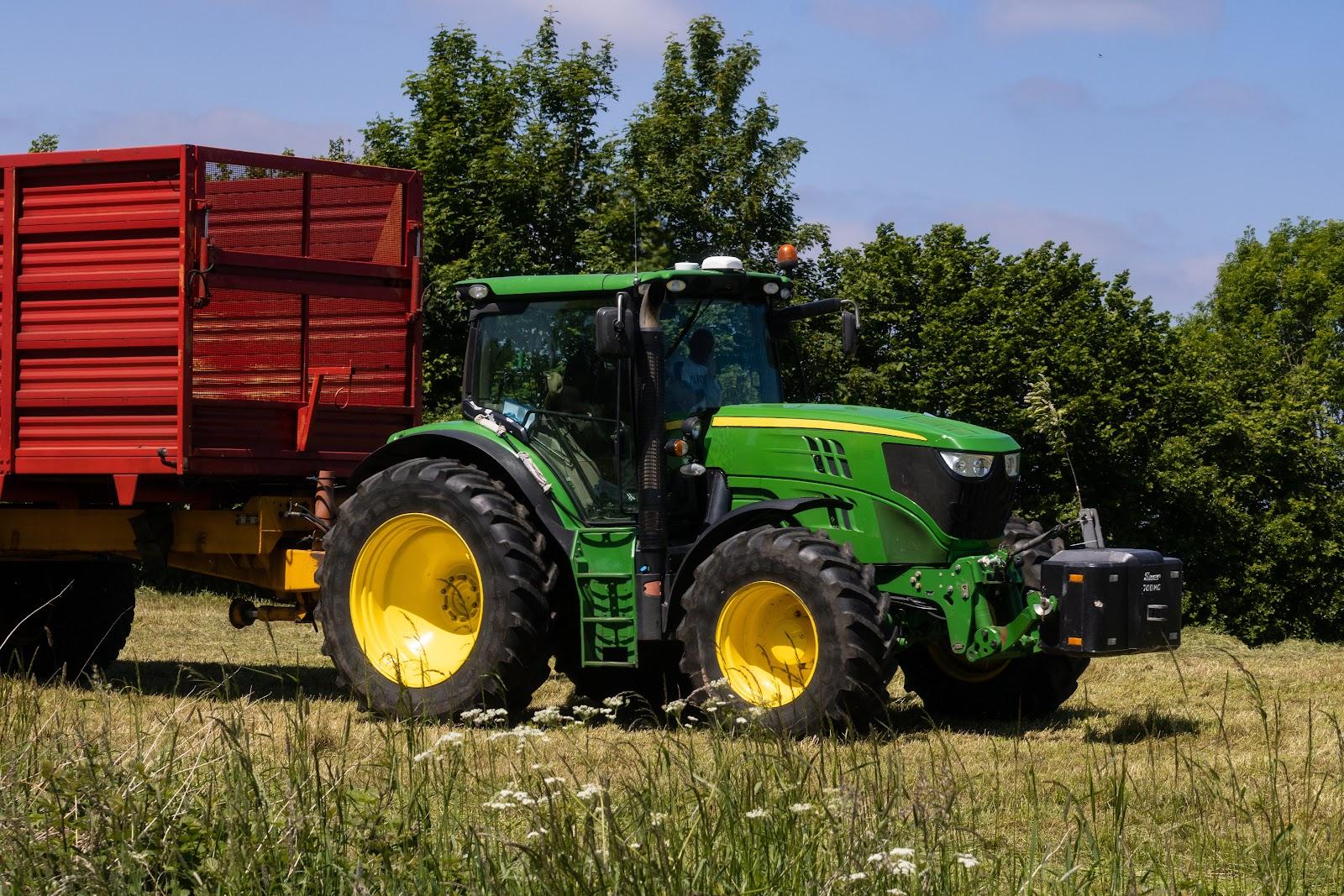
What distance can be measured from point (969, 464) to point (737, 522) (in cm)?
114

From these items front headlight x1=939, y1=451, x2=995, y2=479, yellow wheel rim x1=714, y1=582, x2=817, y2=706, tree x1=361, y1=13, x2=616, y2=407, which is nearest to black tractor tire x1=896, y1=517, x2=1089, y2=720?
front headlight x1=939, y1=451, x2=995, y2=479

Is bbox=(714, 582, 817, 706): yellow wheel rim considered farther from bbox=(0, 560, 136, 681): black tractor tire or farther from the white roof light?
bbox=(0, 560, 136, 681): black tractor tire

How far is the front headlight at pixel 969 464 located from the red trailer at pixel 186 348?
3629mm

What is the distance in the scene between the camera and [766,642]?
7.80m

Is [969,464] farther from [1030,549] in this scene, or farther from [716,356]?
[716,356]

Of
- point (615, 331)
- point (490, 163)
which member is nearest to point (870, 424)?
point (615, 331)

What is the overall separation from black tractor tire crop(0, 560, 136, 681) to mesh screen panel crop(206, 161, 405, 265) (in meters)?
2.75

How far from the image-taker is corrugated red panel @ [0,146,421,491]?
9117 mm

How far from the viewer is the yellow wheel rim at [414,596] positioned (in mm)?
8602

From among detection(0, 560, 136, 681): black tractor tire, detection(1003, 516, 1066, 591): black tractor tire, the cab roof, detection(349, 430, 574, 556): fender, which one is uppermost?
the cab roof

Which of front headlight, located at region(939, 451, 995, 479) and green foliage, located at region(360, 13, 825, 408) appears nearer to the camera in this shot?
front headlight, located at region(939, 451, 995, 479)

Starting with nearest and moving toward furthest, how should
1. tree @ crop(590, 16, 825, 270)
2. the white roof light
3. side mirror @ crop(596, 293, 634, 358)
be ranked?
side mirror @ crop(596, 293, 634, 358), the white roof light, tree @ crop(590, 16, 825, 270)

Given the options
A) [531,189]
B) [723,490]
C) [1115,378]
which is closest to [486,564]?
[723,490]

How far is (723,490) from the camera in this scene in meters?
8.29
